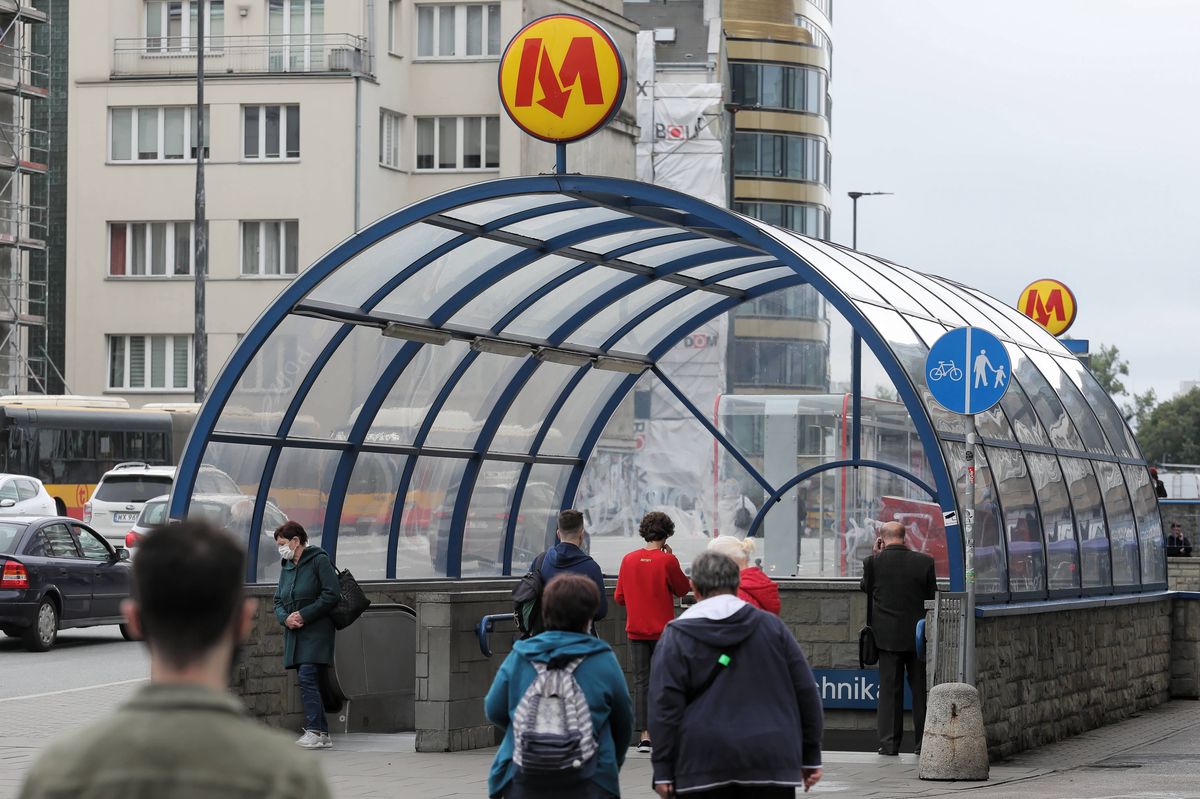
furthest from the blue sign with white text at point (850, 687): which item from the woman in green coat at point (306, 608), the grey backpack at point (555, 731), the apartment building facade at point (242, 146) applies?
the apartment building facade at point (242, 146)

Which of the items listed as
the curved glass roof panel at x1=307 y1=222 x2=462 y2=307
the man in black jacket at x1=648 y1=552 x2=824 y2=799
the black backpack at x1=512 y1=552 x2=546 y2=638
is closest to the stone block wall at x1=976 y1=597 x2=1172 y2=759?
the black backpack at x1=512 y1=552 x2=546 y2=638

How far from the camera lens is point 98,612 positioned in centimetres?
2270

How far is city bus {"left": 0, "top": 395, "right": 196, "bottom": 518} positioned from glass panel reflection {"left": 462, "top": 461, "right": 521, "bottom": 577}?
2408cm

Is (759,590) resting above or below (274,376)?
below

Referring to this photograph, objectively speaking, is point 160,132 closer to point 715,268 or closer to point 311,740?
point 715,268

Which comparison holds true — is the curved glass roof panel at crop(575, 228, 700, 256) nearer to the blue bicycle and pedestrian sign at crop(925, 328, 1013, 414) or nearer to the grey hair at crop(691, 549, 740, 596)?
the blue bicycle and pedestrian sign at crop(925, 328, 1013, 414)

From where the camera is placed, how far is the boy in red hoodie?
12.8 metres

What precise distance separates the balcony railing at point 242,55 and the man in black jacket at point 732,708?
48952mm

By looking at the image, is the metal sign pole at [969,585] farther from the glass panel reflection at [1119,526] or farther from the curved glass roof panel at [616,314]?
the glass panel reflection at [1119,526]

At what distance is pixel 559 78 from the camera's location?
14.0 meters

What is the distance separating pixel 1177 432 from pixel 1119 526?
117 meters

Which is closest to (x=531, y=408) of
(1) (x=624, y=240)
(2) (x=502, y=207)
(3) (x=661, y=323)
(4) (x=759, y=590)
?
(3) (x=661, y=323)

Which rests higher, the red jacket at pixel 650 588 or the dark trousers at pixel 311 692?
the red jacket at pixel 650 588

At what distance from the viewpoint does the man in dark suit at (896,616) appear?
13.8 m
